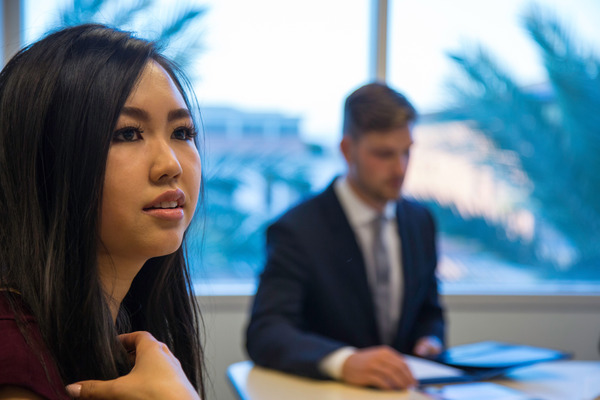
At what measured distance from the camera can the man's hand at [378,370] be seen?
1575 mm

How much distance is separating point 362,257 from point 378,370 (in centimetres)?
59

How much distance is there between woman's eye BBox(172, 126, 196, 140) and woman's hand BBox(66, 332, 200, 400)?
324 mm

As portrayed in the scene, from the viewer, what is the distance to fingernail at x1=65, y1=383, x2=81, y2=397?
762 mm

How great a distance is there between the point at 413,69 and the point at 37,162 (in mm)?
3036

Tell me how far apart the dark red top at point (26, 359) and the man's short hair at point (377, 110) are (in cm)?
166

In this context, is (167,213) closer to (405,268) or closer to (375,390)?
(375,390)

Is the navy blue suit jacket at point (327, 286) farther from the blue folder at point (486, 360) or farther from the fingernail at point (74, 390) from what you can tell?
the fingernail at point (74, 390)

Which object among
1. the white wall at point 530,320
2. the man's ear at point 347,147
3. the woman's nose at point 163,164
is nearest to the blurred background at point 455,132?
the white wall at point 530,320

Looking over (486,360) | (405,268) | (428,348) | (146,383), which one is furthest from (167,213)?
(405,268)

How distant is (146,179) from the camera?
83cm

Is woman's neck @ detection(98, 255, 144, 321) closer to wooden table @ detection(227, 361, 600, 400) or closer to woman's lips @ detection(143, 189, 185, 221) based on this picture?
woman's lips @ detection(143, 189, 185, 221)

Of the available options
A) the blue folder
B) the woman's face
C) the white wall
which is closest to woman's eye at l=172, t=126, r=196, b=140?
the woman's face

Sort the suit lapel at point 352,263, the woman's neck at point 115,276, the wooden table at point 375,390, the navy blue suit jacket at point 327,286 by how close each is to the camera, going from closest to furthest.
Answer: the woman's neck at point 115,276, the wooden table at point 375,390, the navy blue suit jacket at point 327,286, the suit lapel at point 352,263

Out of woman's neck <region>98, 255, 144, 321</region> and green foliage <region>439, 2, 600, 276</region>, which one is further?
green foliage <region>439, 2, 600, 276</region>
